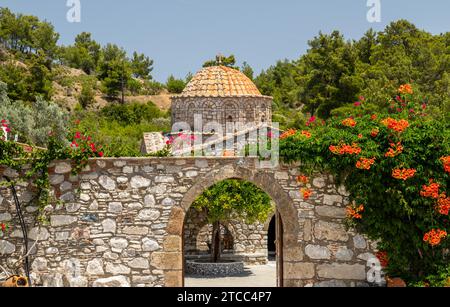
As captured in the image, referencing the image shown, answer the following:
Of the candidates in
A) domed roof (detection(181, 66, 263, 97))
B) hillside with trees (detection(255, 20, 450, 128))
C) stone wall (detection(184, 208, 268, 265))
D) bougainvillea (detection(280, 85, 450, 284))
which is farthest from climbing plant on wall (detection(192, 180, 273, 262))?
hillside with trees (detection(255, 20, 450, 128))

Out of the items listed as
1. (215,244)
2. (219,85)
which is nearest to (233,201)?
(215,244)

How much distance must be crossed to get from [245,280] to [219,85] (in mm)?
11746

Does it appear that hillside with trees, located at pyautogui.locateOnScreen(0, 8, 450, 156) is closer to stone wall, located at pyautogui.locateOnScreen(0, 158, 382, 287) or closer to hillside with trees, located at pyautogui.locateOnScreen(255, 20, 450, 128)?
hillside with trees, located at pyautogui.locateOnScreen(255, 20, 450, 128)

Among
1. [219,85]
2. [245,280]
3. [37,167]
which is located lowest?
[245,280]

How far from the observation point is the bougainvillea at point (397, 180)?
8312mm

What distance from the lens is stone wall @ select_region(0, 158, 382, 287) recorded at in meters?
8.72

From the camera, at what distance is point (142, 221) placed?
8.80 m

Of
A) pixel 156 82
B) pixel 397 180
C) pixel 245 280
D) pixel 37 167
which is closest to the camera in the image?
pixel 397 180

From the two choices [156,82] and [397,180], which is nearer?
[397,180]

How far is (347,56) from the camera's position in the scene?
40062 mm

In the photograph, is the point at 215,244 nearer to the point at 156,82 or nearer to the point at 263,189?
the point at 263,189

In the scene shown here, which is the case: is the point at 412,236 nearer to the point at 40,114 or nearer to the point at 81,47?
the point at 40,114

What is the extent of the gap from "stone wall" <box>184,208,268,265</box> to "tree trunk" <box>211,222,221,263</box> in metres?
1.30
